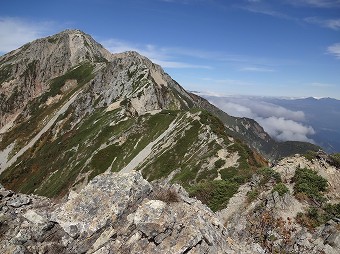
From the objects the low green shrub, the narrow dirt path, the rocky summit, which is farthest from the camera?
the narrow dirt path

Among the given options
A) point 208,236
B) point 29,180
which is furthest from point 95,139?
point 208,236

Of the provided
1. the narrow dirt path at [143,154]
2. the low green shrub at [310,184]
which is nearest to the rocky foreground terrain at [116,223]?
the low green shrub at [310,184]

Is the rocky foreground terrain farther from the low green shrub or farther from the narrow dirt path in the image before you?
the narrow dirt path

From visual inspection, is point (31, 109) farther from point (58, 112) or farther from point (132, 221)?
point (132, 221)

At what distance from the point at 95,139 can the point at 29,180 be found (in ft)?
91.3

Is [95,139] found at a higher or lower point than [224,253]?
lower

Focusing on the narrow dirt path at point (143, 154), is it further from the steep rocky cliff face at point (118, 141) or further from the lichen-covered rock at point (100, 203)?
the lichen-covered rock at point (100, 203)

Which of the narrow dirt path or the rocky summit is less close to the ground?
the rocky summit

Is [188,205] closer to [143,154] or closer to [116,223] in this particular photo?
[116,223]

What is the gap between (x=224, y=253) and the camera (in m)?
17.6

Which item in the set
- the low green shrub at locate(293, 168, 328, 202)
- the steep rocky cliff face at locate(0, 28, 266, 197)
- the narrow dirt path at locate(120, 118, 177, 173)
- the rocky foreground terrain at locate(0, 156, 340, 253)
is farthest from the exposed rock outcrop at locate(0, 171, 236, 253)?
the narrow dirt path at locate(120, 118, 177, 173)

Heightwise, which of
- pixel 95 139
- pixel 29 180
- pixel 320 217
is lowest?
pixel 29 180

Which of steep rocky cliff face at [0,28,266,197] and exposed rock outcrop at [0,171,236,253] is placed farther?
steep rocky cliff face at [0,28,266,197]

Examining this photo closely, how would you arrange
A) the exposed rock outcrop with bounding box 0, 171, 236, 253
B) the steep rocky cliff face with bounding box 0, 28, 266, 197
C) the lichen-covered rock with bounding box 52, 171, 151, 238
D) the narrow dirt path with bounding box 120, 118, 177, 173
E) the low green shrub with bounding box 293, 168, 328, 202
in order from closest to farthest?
the exposed rock outcrop with bounding box 0, 171, 236, 253 → the lichen-covered rock with bounding box 52, 171, 151, 238 → the low green shrub with bounding box 293, 168, 328, 202 → the steep rocky cliff face with bounding box 0, 28, 266, 197 → the narrow dirt path with bounding box 120, 118, 177, 173
